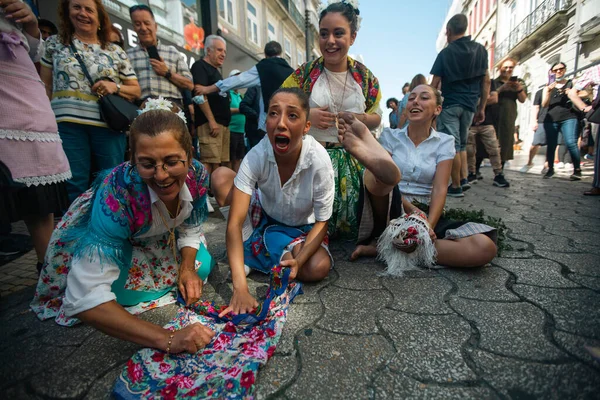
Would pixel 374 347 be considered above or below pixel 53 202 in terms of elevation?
below

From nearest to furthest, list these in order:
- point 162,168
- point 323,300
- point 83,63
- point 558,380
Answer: point 558,380 < point 162,168 < point 323,300 < point 83,63

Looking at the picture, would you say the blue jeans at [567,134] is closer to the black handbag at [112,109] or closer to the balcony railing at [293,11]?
the black handbag at [112,109]

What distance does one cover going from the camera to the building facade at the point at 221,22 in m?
4.76

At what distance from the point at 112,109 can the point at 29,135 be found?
55cm

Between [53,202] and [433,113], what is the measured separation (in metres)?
2.48

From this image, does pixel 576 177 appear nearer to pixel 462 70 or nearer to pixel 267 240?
pixel 462 70

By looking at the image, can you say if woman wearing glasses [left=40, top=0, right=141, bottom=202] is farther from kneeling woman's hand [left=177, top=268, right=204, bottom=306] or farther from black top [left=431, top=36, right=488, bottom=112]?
black top [left=431, top=36, right=488, bottom=112]

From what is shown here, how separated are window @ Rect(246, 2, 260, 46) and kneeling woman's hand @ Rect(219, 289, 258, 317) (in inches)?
515

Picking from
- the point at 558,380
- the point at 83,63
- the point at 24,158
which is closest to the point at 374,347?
the point at 558,380

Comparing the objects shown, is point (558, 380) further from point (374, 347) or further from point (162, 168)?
point (162, 168)

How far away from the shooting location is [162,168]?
122cm

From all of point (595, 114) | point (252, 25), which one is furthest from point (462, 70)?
point (252, 25)

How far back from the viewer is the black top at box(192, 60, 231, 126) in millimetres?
3691

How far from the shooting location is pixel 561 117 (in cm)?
494
